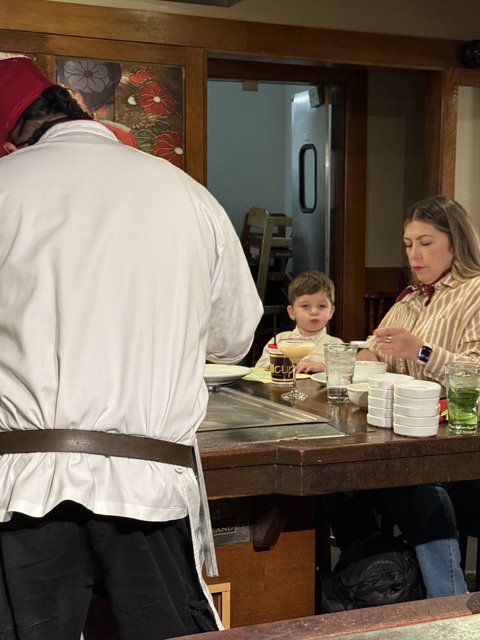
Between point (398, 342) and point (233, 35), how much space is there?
257 centimetres

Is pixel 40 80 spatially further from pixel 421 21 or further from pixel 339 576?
pixel 421 21

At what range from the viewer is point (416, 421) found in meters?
2.08

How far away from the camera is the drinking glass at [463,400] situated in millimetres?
2127

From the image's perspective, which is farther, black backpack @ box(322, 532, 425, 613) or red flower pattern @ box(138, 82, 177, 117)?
red flower pattern @ box(138, 82, 177, 117)

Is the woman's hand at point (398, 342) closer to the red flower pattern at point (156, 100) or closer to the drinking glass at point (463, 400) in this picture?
the drinking glass at point (463, 400)

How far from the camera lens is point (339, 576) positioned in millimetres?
2545

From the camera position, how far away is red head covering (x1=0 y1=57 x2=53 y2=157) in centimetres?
165

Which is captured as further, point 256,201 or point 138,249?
point 256,201

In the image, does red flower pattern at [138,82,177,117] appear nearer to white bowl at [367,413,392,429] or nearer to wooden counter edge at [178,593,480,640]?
white bowl at [367,413,392,429]

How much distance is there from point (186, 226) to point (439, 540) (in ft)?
4.28

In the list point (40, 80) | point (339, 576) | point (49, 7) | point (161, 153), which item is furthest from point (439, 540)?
point (49, 7)

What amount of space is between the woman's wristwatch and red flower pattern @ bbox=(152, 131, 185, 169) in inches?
90.1

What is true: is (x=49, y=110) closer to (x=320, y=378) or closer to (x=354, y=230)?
(x=320, y=378)

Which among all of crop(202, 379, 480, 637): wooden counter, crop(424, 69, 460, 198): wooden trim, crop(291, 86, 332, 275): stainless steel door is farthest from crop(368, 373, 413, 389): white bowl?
crop(291, 86, 332, 275): stainless steel door
